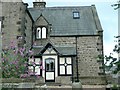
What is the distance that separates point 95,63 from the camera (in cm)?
3212

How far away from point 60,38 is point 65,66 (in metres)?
3.90

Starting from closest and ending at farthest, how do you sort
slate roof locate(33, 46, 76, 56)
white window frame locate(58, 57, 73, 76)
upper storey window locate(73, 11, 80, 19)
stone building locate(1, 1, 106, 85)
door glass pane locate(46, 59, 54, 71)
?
1. stone building locate(1, 1, 106, 85)
2. white window frame locate(58, 57, 73, 76)
3. door glass pane locate(46, 59, 54, 71)
4. slate roof locate(33, 46, 76, 56)
5. upper storey window locate(73, 11, 80, 19)

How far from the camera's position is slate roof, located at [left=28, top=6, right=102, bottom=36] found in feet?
110

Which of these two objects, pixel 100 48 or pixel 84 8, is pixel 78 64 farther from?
pixel 84 8

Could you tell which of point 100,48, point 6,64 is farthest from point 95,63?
point 6,64

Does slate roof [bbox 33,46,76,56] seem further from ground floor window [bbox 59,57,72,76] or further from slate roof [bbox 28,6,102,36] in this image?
slate roof [bbox 28,6,102,36]

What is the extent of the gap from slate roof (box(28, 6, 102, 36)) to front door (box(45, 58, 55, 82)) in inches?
158

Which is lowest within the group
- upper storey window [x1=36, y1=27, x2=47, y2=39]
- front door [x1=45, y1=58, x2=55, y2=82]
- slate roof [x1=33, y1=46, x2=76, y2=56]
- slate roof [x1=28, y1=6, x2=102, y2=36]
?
front door [x1=45, y1=58, x2=55, y2=82]

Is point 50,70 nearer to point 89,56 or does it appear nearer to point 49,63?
point 49,63

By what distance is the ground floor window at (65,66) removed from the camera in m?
30.6

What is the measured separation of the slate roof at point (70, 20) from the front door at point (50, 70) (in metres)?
4.00

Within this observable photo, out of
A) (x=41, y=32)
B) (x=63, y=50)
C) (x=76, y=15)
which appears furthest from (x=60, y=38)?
(x=76, y=15)

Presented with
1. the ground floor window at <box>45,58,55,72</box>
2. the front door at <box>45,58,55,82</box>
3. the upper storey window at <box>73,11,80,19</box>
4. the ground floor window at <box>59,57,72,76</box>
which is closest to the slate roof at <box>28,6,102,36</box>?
the upper storey window at <box>73,11,80,19</box>

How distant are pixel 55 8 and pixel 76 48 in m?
7.97
